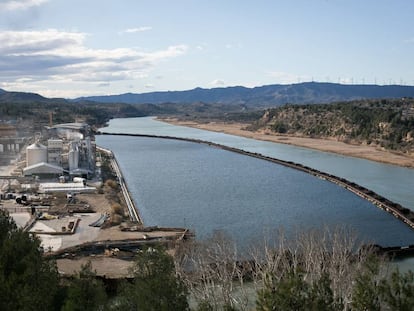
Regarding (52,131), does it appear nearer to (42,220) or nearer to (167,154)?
(167,154)

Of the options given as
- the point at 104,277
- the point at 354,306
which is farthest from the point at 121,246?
the point at 354,306

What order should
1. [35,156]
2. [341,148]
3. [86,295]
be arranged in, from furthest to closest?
[341,148], [35,156], [86,295]

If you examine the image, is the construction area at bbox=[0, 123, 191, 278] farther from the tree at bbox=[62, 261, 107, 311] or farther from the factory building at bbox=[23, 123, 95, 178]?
the tree at bbox=[62, 261, 107, 311]

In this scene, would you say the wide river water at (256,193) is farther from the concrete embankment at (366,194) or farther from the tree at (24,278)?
the tree at (24,278)

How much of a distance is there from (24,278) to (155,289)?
192cm

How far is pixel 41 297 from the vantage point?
721 cm

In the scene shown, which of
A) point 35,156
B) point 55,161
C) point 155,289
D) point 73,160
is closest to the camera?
point 155,289

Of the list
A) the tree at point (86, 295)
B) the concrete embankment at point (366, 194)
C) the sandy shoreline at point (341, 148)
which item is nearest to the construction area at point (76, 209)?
the tree at point (86, 295)

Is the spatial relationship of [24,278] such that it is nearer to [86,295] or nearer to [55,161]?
[86,295]

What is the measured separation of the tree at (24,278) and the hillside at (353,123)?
3829cm

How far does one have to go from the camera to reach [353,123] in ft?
179

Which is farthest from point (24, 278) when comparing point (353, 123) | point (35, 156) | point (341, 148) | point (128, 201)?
point (353, 123)

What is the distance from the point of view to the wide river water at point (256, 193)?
758 inches

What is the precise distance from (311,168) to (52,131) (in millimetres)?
23986
